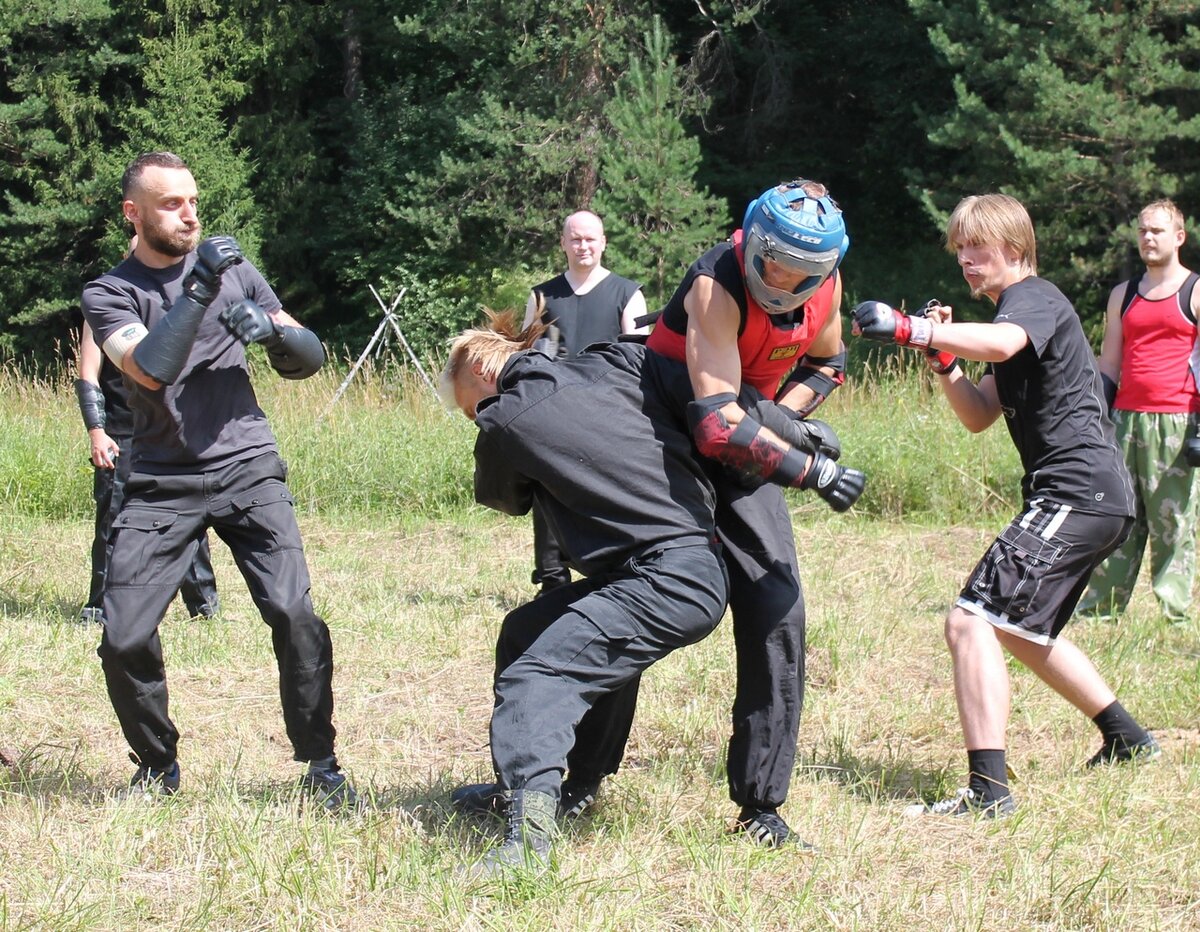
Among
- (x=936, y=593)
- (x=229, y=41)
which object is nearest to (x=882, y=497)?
(x=936, y=593)

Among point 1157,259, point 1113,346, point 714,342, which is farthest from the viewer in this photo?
point 1113,346

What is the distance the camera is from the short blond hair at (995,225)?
13.9 ft

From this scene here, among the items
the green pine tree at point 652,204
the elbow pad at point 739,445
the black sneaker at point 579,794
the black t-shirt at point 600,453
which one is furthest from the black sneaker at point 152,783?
the green pine tree at point 652,204

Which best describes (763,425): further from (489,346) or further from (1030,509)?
(1030,509)

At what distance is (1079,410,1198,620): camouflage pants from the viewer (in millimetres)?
6430

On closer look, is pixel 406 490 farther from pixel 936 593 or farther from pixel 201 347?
pixel 201 347

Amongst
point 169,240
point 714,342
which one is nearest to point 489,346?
point 714,342

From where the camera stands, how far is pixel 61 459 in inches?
384

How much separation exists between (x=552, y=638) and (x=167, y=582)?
137 centimetres

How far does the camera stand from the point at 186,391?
415cm

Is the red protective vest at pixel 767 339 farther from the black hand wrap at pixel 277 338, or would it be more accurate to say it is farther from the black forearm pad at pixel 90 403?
the black forearm pad at pixel 90 403

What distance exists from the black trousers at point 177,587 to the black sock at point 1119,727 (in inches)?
101

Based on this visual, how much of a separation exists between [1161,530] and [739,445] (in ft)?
13.1

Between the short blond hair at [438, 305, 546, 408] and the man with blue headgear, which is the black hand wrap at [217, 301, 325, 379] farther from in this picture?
the man with blue headgear
